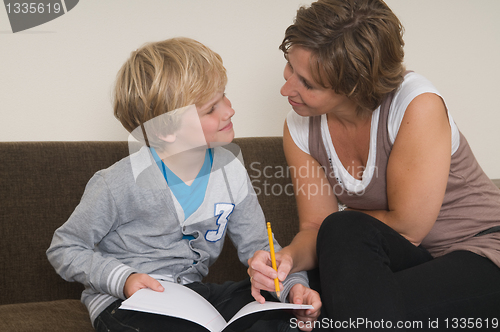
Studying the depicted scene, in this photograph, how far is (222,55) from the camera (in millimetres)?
1858

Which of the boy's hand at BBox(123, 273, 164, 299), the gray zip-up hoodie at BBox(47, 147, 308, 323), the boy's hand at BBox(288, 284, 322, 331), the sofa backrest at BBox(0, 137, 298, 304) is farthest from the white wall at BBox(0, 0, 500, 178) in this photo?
the boy's hand at BBox(288, 284, 322, 331)

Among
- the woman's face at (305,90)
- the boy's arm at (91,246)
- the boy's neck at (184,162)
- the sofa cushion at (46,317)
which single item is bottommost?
the sofa cushion at (46,317)

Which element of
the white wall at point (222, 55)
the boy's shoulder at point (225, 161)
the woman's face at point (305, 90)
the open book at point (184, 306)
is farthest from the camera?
the white wall at point (222, 55)

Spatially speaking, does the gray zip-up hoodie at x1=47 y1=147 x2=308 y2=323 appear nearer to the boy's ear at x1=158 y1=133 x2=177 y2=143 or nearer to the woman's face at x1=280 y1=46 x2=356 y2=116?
the boy's ear at x1=158 y1=133 x2=177 y2=143

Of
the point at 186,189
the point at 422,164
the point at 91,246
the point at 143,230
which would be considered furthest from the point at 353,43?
the point at 91,246

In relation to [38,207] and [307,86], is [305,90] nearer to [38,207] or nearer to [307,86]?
[307,86]

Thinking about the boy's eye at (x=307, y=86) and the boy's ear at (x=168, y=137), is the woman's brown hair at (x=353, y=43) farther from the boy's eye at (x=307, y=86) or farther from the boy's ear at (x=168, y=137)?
the boy's ear at (x=168, y=137)

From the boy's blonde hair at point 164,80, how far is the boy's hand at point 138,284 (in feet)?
1.39

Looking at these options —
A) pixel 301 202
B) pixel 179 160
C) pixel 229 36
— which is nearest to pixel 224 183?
pixel 179 160

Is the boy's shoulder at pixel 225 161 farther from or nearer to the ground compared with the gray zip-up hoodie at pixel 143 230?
farther from the ground

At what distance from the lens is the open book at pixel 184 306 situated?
2.73ft

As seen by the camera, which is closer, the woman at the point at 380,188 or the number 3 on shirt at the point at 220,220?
the woman at the point at 380,188

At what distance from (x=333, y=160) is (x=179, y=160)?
1.49ft

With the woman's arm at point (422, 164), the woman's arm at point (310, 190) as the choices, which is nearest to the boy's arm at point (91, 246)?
the woman's arm at point (310, 190)
